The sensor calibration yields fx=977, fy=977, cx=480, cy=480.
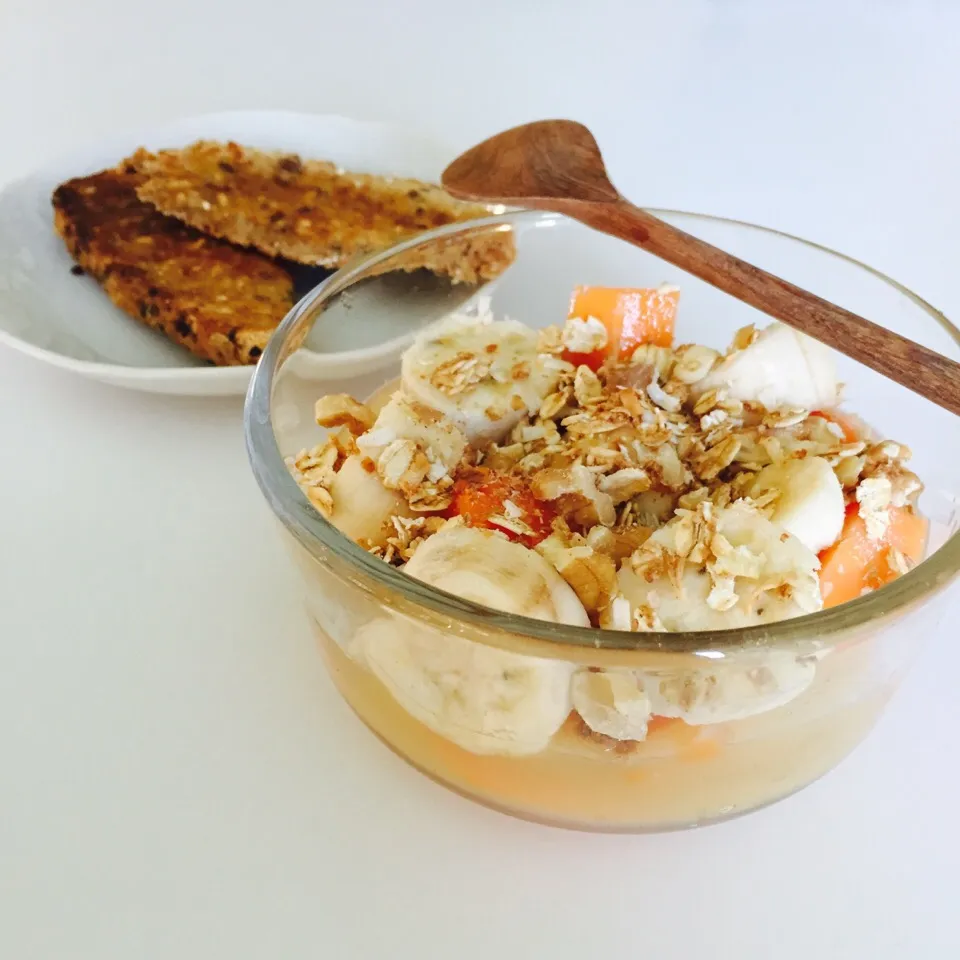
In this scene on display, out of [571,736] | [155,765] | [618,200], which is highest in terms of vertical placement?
[618,200]

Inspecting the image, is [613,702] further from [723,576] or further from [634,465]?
[634,465]

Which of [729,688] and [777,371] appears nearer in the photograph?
[729,688]

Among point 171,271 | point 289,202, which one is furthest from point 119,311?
point 289,202

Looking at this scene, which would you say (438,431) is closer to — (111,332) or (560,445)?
(560,445)

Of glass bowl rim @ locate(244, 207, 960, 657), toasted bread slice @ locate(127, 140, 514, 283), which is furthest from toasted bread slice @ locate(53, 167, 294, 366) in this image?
glass bowl rim @ locate(244, 207, 960, 657)

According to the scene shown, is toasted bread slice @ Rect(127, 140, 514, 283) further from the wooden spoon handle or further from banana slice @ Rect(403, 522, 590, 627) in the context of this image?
banana slice @ Rect(403, 522, 590, 627)

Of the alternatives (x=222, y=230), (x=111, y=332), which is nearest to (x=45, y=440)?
(x=111, y=332)

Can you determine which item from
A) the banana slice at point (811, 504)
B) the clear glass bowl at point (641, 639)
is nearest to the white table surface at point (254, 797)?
the clear glass bowl at point (641, 639)
